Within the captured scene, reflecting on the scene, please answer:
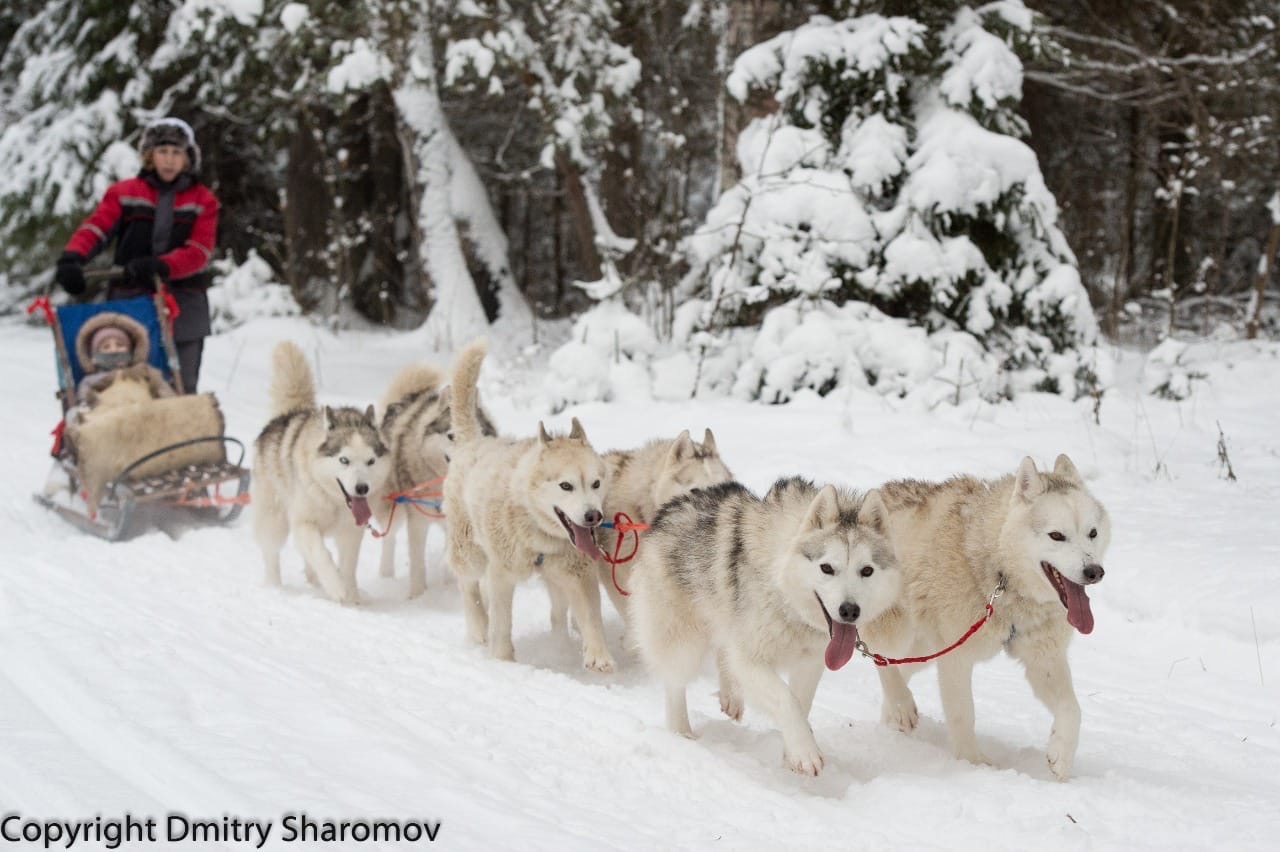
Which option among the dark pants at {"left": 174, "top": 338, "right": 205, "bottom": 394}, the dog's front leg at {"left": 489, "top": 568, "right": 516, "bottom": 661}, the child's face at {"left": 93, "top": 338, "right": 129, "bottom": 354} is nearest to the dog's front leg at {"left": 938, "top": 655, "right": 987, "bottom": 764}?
the dog's front leg at {"left": 489, "top": 568, "right": 516, "bottom": 661}

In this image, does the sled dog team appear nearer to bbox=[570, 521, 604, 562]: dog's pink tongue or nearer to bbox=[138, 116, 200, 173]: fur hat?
bbox=[570, 521, 604, 562]: dog's pink tongue

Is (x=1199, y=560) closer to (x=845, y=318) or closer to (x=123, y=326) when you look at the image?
(x=845, y=318)

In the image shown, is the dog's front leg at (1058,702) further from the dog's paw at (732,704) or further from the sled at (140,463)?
the sled at (140,463)

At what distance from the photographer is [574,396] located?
31.2 ft

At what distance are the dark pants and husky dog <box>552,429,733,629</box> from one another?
14.2 ft

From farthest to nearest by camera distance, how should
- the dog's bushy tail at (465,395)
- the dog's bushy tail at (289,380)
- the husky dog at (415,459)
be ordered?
the dog's bushy tail at (289,380) < the husky dog at (415,459) < the dog's bushy tail at (465,395)

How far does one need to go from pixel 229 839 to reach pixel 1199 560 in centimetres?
464

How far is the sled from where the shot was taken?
6867 mm

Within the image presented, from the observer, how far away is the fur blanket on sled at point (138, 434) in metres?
6.88

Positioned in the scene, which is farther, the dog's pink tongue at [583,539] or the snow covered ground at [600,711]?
the dog's pink tongue at [583,539]

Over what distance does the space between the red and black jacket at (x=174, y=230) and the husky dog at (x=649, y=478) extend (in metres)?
4.26

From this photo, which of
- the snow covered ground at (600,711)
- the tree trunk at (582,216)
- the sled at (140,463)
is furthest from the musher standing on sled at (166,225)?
the tree trunk at (582,216)

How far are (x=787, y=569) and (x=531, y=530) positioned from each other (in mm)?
1753

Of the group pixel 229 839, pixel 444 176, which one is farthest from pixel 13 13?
pixel 229 839
